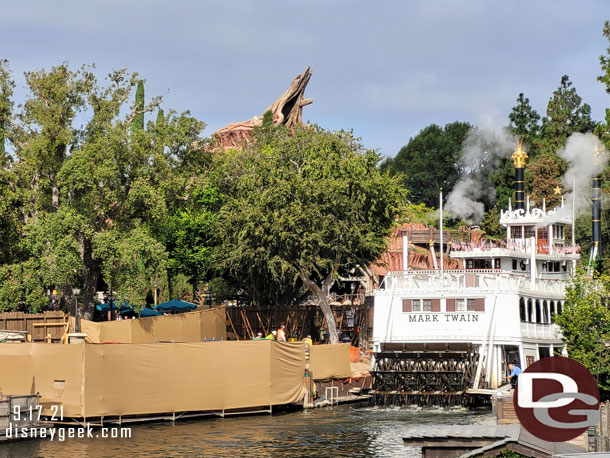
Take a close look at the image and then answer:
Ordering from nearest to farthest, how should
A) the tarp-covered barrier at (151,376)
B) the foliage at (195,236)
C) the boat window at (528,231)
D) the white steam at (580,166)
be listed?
the tarp-covered barrier at (151,376)
the boat window at (528,231)
the foliage at (195,236)
the white steam at (580,166)

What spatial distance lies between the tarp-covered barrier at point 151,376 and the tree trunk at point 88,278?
15.8m

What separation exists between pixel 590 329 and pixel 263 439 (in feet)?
43.1

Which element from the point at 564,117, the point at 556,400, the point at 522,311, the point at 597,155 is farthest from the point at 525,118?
the point at 556,400

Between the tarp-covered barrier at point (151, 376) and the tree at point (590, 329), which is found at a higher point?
the tree at point (590, 329)

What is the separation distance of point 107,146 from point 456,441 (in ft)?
109

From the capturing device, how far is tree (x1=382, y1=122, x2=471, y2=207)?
417ft

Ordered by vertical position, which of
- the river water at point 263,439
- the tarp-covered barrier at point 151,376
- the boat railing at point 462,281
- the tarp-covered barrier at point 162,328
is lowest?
the river water at point 263,439

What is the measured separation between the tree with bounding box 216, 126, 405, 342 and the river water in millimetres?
16316

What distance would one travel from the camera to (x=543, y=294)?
48.9 m

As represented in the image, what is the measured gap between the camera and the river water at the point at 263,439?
28734 millimetres

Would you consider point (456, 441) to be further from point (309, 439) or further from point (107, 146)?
point (107, 146)

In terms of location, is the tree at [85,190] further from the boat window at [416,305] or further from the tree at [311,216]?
the boat window at [416,305]

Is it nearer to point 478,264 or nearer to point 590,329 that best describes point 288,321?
point 478,264

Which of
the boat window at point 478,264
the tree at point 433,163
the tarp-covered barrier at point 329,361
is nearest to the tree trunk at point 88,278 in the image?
the tarp-covered barrier at point 329,361
